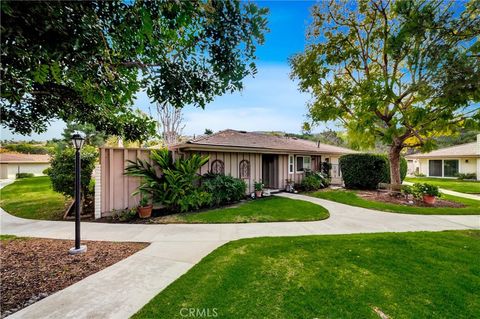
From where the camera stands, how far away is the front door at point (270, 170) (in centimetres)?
1291

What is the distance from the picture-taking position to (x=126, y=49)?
2.66 m

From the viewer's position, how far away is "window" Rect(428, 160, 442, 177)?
23.4 meters

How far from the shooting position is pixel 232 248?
14.9 feet

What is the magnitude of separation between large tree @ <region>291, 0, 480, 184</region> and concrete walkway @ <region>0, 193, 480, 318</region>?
4.18 m

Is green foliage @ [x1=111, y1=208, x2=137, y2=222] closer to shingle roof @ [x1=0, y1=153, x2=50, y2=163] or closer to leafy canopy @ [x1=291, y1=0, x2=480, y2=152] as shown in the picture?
leafy canopy @ [x1=291, y1=0, x2=480, y2=152]

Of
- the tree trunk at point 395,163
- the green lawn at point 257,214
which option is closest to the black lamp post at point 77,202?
the green lawn at point 257,214

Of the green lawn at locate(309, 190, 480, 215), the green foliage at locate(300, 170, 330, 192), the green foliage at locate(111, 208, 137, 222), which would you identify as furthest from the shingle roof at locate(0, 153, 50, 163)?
the green lawn at locate(309, 190, 480, 215)

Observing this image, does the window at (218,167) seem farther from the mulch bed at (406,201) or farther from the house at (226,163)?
the mulch bed at (406,201)

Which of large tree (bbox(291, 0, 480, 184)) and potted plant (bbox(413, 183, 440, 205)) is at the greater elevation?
large tree (bbox(291, 0, 480, 184))

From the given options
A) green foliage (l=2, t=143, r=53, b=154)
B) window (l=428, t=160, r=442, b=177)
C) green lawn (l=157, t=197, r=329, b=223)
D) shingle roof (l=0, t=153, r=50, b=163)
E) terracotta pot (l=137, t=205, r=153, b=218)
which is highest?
green foliage (l=2, t=143, r=53, b=154)

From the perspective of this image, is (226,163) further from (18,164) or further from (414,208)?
(18,164)

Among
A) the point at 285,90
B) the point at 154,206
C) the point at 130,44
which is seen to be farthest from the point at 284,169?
the point at 130,44

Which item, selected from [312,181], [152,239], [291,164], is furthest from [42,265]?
[312,181]

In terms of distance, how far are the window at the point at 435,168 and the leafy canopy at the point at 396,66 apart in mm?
16380
